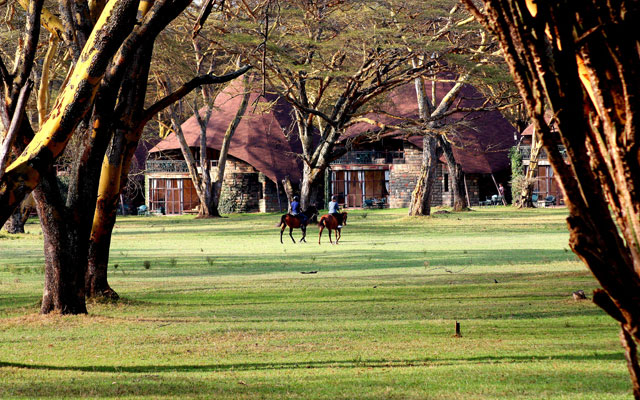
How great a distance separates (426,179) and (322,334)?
34603mm

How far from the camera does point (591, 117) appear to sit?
417 centimetres

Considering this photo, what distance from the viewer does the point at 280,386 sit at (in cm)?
773

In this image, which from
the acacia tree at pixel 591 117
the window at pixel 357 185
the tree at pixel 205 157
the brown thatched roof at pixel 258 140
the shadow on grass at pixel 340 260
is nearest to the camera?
the acacia tree at pixel 591 117

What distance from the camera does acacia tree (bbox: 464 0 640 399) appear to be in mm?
4012

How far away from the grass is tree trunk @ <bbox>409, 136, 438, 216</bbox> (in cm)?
2307

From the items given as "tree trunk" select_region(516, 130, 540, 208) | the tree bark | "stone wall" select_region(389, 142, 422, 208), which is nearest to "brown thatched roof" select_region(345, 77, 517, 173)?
"stone wall" select_region(389, 142, 422, 208)

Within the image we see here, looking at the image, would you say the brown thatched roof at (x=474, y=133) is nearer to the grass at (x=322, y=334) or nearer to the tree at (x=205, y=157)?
the tree at (x=205, y=157)

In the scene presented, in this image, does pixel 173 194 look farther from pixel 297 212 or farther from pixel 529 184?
pixel 297 212

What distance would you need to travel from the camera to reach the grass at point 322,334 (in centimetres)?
A: 777

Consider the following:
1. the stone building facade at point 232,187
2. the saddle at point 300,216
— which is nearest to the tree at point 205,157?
the stone building facade at point 232,187

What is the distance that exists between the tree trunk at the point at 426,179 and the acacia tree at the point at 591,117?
132 ft

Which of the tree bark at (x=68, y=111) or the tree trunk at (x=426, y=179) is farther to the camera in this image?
the tree trunk at (x=426, y=179)

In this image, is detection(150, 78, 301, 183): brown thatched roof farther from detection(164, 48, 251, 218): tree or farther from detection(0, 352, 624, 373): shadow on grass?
detection(0, 352, 624, 373): shadow on grass

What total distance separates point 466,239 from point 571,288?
15.3 m
